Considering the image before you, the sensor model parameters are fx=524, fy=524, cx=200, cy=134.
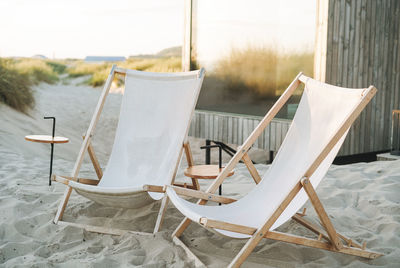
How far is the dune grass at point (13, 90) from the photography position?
8.70 m

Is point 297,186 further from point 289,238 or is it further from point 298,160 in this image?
point 298,160

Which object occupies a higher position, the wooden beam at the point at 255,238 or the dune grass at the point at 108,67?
the dune grass at the point at 108,67

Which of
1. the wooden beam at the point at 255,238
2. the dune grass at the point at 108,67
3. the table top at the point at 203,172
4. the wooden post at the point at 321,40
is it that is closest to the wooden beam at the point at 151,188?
the table top at the point at 203,172

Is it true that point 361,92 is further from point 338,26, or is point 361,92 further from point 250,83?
point 250,83

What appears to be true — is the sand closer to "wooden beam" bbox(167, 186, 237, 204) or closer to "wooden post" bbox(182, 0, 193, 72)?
"wooden beam" bbox(167, 186, 237, 204)

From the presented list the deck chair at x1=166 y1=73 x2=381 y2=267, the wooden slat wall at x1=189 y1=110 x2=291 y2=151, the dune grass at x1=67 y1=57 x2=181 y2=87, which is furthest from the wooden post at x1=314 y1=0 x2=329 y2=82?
the dune grass at x1=67 y1=57 x2=181 y2=87

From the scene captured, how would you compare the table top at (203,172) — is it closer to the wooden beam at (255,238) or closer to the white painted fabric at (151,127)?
the white painted fabric at (151,127)

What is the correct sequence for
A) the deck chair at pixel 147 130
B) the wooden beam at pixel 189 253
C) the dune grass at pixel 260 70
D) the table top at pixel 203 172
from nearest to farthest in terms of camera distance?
the wooden beam at pixel 189 253
the table top at pixel 203 172
the deck chair at pixel 147 130
the dune grass at pixel 260 70

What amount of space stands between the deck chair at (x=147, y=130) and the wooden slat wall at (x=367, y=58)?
77.4 inches

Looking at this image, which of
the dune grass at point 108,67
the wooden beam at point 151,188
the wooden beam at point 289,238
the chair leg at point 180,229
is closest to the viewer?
the wooden beam at point 289,238

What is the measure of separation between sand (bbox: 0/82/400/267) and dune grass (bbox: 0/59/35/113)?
4201 mm

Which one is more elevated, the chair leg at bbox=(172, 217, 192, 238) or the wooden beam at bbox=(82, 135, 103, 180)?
the wooden beam at bbox=(82, 135, 103, 180)

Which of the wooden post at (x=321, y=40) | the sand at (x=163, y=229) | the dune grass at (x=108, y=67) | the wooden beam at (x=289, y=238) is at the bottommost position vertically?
the sand at (x=163, y=229)

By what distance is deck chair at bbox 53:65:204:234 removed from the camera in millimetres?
3432
